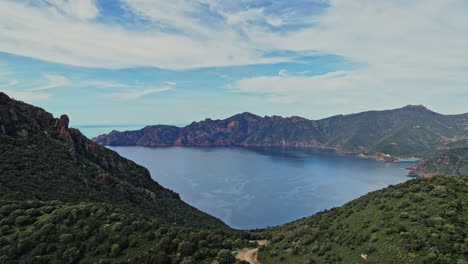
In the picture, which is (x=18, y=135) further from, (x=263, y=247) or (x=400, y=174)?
(x=400, y=174)

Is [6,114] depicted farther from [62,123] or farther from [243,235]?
[243,235]

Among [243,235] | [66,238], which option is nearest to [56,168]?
[66,238]

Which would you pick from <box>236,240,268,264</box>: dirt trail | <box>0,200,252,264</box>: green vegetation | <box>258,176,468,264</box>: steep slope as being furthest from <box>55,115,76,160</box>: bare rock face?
<box>258,176,468,264</box>: steep slope

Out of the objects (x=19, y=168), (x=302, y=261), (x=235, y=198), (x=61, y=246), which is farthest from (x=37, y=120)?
(x=235, y=198)

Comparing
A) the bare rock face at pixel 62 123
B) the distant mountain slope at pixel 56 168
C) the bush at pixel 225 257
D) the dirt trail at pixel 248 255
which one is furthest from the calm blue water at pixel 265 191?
the bush at pixel 225 257

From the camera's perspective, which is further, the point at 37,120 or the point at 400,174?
the point at 400,174
